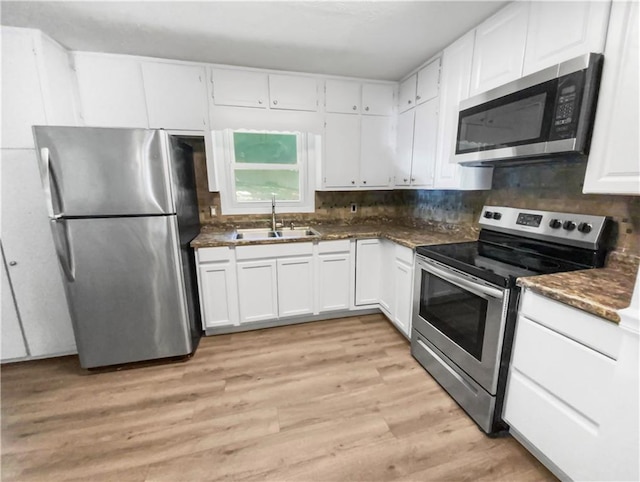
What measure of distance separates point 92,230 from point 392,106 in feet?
9.53

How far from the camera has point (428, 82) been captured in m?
2.35

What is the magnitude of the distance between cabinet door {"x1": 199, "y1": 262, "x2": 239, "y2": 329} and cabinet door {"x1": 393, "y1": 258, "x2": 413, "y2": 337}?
4.82 ft

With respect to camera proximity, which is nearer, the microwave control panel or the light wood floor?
the microwave control panel

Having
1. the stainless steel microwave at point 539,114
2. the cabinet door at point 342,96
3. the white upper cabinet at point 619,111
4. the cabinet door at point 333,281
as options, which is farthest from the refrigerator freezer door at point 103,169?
the white upper cabinet at point 619,111

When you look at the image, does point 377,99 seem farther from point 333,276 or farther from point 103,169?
point 103,169

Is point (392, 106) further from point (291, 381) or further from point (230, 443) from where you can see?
point (230, 443)

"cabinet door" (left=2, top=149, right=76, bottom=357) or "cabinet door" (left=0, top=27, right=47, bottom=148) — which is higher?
"cabinet door" (left=0, top=27, right=47, bottom=148)

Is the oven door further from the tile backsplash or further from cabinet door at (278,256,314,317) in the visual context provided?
cabinet door at (278,256,314,317)

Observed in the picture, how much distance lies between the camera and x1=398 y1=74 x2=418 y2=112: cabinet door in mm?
2570

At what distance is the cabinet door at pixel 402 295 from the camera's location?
2244mm

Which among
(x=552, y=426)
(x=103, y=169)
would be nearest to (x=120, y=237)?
(x=103, y=169)

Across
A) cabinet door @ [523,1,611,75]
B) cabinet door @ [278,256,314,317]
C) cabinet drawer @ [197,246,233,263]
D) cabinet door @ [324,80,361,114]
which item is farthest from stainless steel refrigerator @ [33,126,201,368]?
cabinet door @ [523,1,611,75]

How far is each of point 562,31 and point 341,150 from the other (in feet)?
5.90

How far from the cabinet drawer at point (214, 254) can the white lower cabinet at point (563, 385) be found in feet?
6.93
